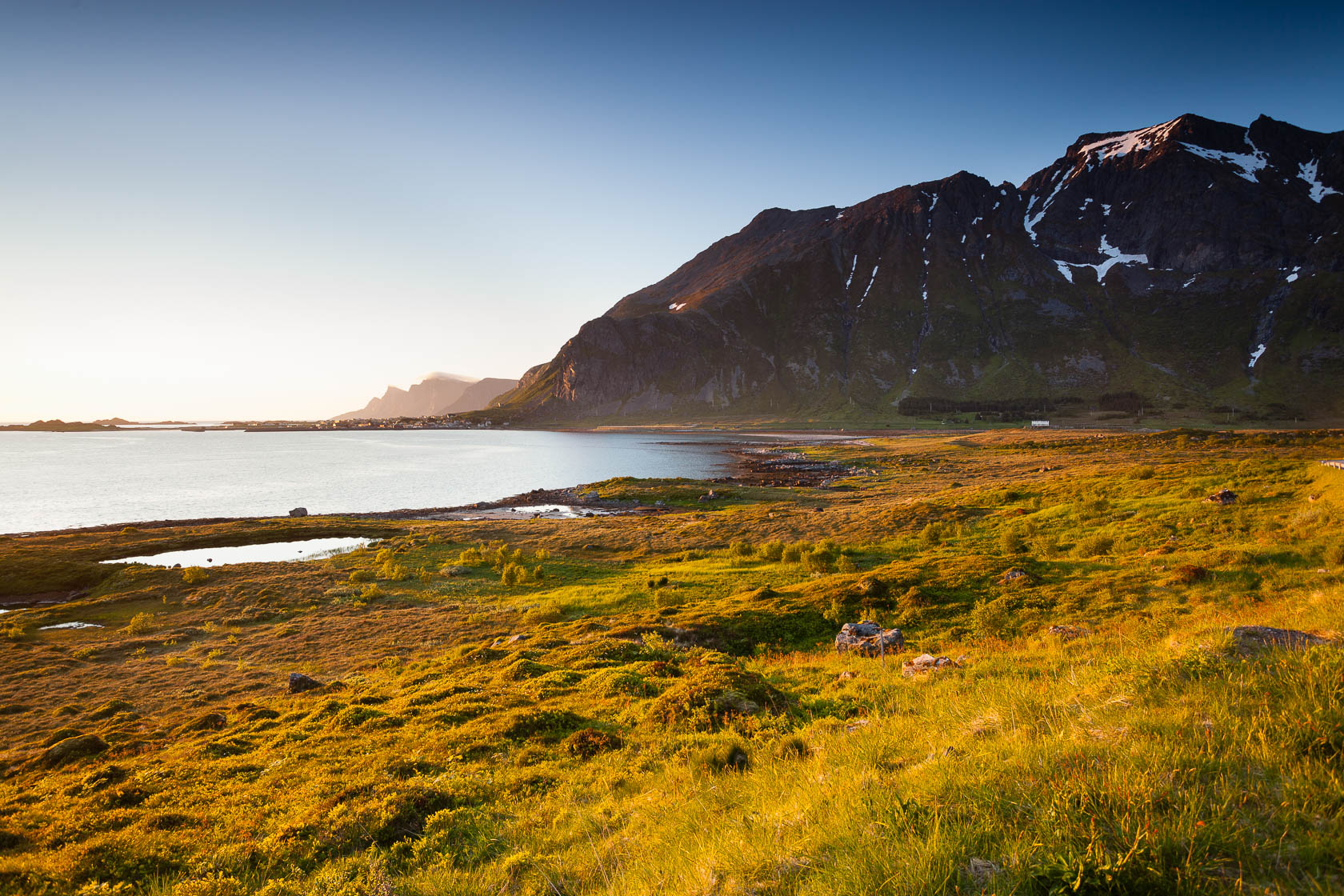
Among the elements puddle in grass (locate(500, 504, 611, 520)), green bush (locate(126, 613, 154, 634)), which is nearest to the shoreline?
puddle in grass (locate(500, 504, 611, 520))

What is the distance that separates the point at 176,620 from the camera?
3059cm

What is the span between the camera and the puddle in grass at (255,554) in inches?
1815

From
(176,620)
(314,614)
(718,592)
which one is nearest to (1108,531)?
(718,592)

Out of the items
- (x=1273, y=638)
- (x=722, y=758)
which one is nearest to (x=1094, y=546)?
(x=1273, y=638)

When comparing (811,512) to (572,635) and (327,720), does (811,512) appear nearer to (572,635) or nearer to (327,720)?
(572,635)

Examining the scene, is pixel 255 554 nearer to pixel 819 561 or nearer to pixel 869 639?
pixel 819 561

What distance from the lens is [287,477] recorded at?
109 m

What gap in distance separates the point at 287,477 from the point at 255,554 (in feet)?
235

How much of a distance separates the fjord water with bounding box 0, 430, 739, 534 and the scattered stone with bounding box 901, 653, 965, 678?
2938 inches

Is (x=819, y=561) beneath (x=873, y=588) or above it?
beneath

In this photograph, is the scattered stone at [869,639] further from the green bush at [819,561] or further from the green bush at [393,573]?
the green bush at [393,573]

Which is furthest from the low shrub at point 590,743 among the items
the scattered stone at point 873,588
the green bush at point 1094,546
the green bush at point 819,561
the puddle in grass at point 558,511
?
the puddle in grass at point 558,511

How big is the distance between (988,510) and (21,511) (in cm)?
11716

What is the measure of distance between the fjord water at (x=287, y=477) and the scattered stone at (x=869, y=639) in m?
71.1
